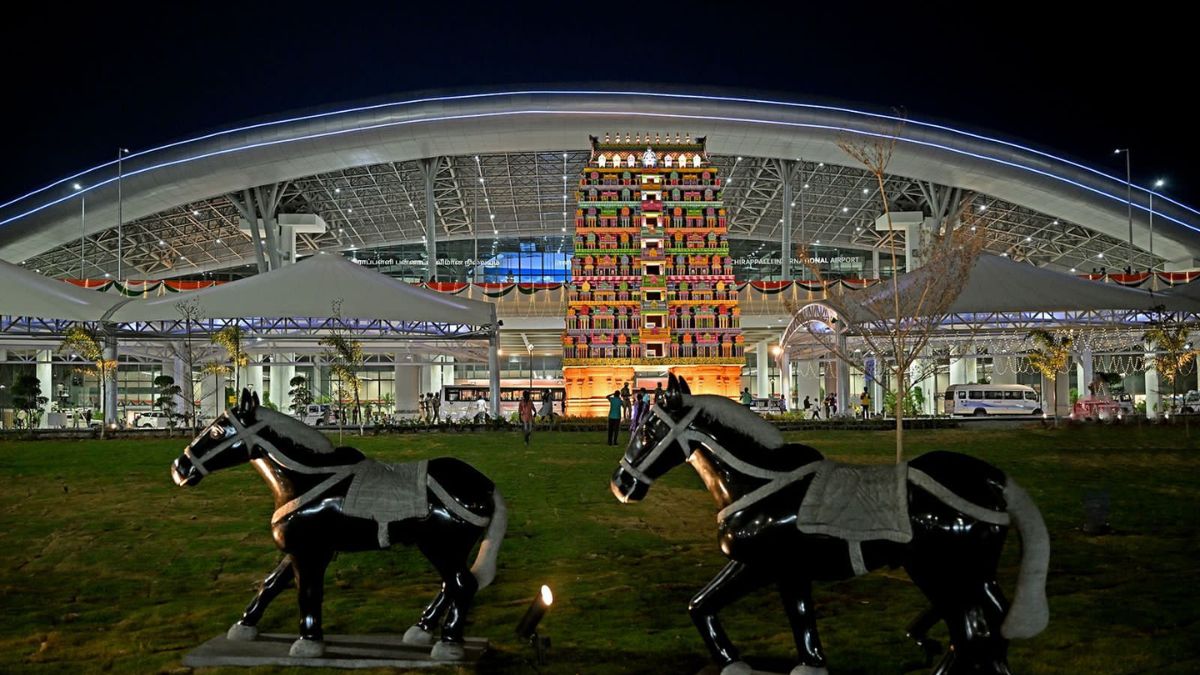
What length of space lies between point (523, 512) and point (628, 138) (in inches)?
1516

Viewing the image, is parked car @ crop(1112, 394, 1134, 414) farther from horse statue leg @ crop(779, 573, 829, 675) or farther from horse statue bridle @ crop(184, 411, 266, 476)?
horse statue bridle @ crop(184, 411, 266, 476)

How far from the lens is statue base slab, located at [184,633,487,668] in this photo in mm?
5492

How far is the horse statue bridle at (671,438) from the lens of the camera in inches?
199

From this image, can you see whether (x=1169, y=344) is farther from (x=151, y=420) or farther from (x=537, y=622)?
(x=151, y=420)

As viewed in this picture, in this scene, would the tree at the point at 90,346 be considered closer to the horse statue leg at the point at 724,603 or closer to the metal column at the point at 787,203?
the horse statue leg at the point at 724,603

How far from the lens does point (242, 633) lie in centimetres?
592

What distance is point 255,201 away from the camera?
2234 inches

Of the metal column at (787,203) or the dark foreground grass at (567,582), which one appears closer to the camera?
the dark foreground grass at (567,582)

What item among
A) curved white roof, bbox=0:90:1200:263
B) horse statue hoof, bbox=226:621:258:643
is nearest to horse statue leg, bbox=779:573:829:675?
horse statue hoof, bbox=226:621:258:643

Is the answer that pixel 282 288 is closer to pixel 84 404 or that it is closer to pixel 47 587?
pixel 47 587

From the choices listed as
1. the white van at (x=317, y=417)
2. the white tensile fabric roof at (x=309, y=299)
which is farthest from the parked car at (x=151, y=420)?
the white tensile fabric roof at (x=309, y=299)

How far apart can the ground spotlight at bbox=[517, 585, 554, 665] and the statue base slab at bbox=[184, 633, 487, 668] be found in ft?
1.16

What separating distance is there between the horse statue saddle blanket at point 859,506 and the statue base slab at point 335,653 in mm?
2379

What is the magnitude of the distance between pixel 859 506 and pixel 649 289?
134 ft
